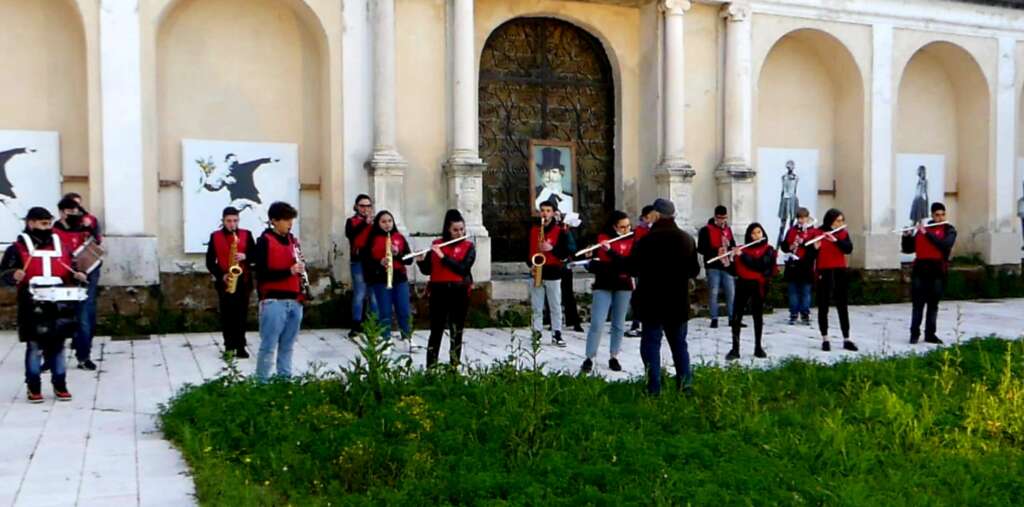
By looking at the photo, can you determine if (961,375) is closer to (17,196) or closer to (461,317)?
(461,317)

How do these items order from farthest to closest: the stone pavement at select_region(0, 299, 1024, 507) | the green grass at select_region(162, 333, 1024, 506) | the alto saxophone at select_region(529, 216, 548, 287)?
the alto saxophone at select_region(529, 216, 548, 287)
the stone pavement at select_region(0, 299, 1024, 507)
the green grass at select_region(162, 333, 1024, 506)

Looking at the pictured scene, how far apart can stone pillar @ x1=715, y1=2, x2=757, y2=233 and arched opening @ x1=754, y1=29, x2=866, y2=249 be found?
140 cm

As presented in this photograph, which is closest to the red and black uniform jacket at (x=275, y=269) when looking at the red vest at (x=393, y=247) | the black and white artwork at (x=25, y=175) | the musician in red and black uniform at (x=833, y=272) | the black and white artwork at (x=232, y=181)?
the red vest at (x=393, y=247)

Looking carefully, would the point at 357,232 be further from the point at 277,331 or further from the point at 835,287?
the point at 835,287

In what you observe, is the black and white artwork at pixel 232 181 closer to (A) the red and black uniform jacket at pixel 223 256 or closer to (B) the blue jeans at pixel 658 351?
(A) the red and black uniform jacket at pixel 223 256

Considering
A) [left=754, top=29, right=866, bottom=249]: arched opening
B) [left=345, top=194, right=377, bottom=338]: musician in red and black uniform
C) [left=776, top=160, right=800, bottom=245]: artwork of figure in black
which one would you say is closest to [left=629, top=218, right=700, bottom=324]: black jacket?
[left=345, top=194, right=377, bottom=338]: musician in red and black uniform

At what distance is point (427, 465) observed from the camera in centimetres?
581

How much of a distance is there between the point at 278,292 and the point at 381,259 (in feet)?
9.00

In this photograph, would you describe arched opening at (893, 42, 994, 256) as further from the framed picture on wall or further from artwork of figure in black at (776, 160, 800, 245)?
the framed picture on wall

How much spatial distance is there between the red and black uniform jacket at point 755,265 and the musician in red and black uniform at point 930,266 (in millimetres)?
2324

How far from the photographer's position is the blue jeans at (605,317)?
32.0 ft

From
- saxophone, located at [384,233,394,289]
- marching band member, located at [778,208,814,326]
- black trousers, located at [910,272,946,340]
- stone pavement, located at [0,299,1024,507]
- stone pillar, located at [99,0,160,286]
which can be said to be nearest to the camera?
stone pavement, located at [0,299,1024,507]

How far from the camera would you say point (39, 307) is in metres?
7.98

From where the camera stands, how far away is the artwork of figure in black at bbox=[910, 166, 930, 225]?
729 inches
